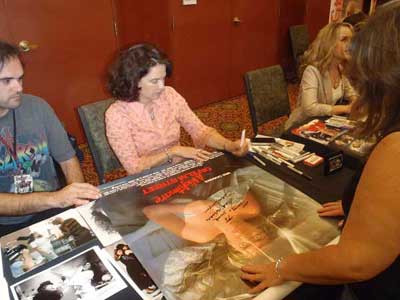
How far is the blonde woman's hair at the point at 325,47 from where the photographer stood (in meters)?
2.12

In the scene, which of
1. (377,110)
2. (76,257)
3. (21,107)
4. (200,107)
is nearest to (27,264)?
(76,257)

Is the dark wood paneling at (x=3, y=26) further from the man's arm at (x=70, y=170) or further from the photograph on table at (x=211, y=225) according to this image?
the photograph on table at (x=211, y=225)

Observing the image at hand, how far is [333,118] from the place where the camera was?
1.81 metres

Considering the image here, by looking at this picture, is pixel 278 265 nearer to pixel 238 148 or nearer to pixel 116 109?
pixel 238 148

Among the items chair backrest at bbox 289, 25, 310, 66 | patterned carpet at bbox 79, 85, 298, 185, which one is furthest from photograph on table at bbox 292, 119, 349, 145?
chair backrest at bbox 289, 25, 310, 66

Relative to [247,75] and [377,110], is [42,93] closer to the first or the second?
[247,75]

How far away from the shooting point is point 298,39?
4.71 metres

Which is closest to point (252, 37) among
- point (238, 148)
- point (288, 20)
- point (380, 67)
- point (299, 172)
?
point (288, 20)

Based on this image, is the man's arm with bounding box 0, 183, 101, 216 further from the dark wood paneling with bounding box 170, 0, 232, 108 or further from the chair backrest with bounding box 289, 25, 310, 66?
the chair backrest with bounding box 289, 25, 310, 66

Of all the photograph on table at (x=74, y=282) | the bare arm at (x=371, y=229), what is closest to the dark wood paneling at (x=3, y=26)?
the photograph on table at (x=74, y=282)

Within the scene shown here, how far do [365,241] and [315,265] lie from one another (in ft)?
0.46

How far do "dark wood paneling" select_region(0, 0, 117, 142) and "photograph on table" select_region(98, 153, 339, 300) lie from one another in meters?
2.05

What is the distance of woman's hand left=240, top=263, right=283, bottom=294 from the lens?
0.78m

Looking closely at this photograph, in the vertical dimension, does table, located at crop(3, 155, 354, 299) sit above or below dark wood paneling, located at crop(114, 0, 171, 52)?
below
